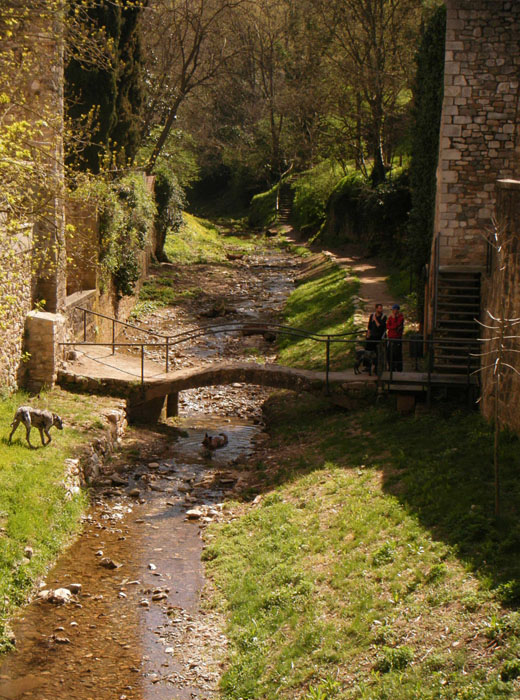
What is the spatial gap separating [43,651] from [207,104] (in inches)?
2075

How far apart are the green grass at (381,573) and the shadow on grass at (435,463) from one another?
3 cm

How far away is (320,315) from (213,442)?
1038 centimetres

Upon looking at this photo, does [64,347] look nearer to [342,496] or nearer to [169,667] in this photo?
[342,496]

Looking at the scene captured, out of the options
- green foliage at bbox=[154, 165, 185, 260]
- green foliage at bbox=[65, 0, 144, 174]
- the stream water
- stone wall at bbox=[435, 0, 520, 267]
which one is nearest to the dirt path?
stone wall at bbox=[435, 0, 520, 267]

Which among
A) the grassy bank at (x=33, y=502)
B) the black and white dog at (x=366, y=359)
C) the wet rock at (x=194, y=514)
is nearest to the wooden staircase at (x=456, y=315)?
the black and white dog at (x=366, y=359)

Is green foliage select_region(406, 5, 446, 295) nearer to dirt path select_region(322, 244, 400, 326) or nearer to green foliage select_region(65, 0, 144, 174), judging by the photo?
dirt path select_region(322, 244, 400, 326)

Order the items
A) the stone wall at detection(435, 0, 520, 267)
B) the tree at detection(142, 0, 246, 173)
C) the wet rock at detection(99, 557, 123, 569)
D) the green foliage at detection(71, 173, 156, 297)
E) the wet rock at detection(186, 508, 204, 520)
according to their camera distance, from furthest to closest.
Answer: the tree at detection(142, 0, 246, 173)
the green foliage at detection(71, 173, 156, 297)
the stone wall at detection(435, 0, 520, 267)
the wet rock at detection(186, 508, 204, 520)
the wet rock at detection(99, 557, 123, 569)

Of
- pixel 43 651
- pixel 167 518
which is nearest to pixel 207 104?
pixel 167 518

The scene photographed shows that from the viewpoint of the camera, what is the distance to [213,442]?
1822 cm

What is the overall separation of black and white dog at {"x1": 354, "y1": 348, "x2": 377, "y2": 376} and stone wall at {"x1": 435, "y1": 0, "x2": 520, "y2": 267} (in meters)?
3.33

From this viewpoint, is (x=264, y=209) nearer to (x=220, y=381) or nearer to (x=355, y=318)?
(x=355, y=318)

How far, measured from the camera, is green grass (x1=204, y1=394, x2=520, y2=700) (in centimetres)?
817

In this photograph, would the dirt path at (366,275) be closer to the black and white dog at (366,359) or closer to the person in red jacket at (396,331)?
the black and white dog at (366,359)

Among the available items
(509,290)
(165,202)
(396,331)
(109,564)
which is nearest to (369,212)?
(165,202)
